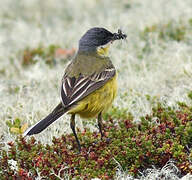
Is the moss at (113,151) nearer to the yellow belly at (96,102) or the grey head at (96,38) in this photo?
the yellow belly at (96,102)

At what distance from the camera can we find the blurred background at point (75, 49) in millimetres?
7465

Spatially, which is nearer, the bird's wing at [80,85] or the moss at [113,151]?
the moss at [113,151]

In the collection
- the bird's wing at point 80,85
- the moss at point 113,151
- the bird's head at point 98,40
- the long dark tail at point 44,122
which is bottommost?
the moss at point 113,151

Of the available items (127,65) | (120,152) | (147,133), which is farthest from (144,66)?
(120,152)

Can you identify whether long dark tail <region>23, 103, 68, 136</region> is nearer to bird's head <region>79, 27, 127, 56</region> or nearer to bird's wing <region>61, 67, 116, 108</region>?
bird's wing <region>61, 67, 116, 108</region>

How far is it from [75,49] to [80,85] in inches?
223

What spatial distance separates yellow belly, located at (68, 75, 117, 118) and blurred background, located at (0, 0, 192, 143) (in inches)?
32.8

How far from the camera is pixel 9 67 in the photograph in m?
11.1

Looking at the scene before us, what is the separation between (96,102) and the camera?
5883 mm

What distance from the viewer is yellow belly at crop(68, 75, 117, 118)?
574 centimetres

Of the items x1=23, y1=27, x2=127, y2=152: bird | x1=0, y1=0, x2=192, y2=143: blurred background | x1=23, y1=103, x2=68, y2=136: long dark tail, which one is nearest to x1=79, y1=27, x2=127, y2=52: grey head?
x1=23, y1=27, x2=127, y2=152: bird

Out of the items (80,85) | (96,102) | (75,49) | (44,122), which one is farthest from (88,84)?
(75,49)

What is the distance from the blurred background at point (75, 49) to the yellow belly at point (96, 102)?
2.73ft

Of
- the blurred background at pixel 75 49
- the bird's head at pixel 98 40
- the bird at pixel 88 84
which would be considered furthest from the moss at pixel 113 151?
the bird's head at pixel 98 40
